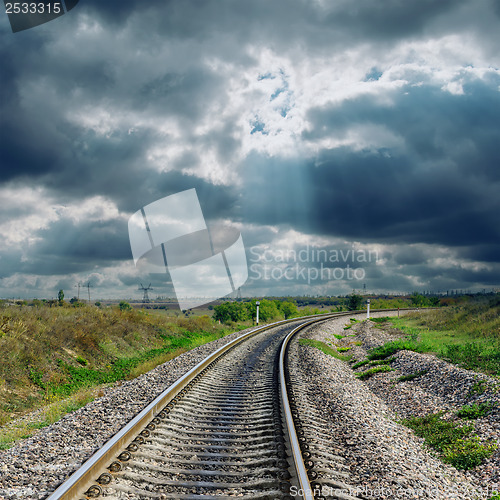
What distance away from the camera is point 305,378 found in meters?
11.2

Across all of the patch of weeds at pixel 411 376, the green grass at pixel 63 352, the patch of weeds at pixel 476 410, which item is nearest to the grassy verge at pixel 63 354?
the green grass at pixel 63 352

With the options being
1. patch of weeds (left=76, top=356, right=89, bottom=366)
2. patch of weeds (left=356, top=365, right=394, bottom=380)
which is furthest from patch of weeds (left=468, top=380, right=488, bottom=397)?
patch of weeds (left=76, top=356, right=89, bottom=366)

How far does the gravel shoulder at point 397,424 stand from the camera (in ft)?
15.6

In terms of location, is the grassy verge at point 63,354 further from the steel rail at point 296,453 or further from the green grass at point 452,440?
the green grass at point 452,440

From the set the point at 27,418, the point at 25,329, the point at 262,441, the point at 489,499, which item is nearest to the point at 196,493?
the point at 262,441

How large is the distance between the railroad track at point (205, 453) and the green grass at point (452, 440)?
7.61 feet

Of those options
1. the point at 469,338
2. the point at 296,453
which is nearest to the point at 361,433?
the point at 296,453

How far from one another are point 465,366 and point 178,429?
29.1 ft

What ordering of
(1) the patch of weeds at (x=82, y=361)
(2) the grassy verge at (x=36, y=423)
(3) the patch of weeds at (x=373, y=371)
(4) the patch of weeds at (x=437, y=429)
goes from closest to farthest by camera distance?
(4) the patch of weeds at (x=437, y=429)
(2) the grassy verge at (x=36, y=423)
(3) the patch of weeds at (x=373, y=371)
(1) the patch of weeds at (x=82, y=361)

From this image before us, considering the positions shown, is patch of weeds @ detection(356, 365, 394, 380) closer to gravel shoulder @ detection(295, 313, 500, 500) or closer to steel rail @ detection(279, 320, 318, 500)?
gravel shoulder @ detection(295, 313, 500, 500)

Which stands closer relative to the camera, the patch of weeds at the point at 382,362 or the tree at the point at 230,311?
the patch of weeds at the point at 382,362

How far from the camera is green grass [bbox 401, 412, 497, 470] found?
6009 millimetres

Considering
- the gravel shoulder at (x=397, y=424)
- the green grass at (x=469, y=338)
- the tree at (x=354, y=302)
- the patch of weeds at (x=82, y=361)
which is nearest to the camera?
the gravel shoulder at (x=397, y=424)

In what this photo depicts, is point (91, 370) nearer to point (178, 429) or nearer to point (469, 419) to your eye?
point (178, 429)
